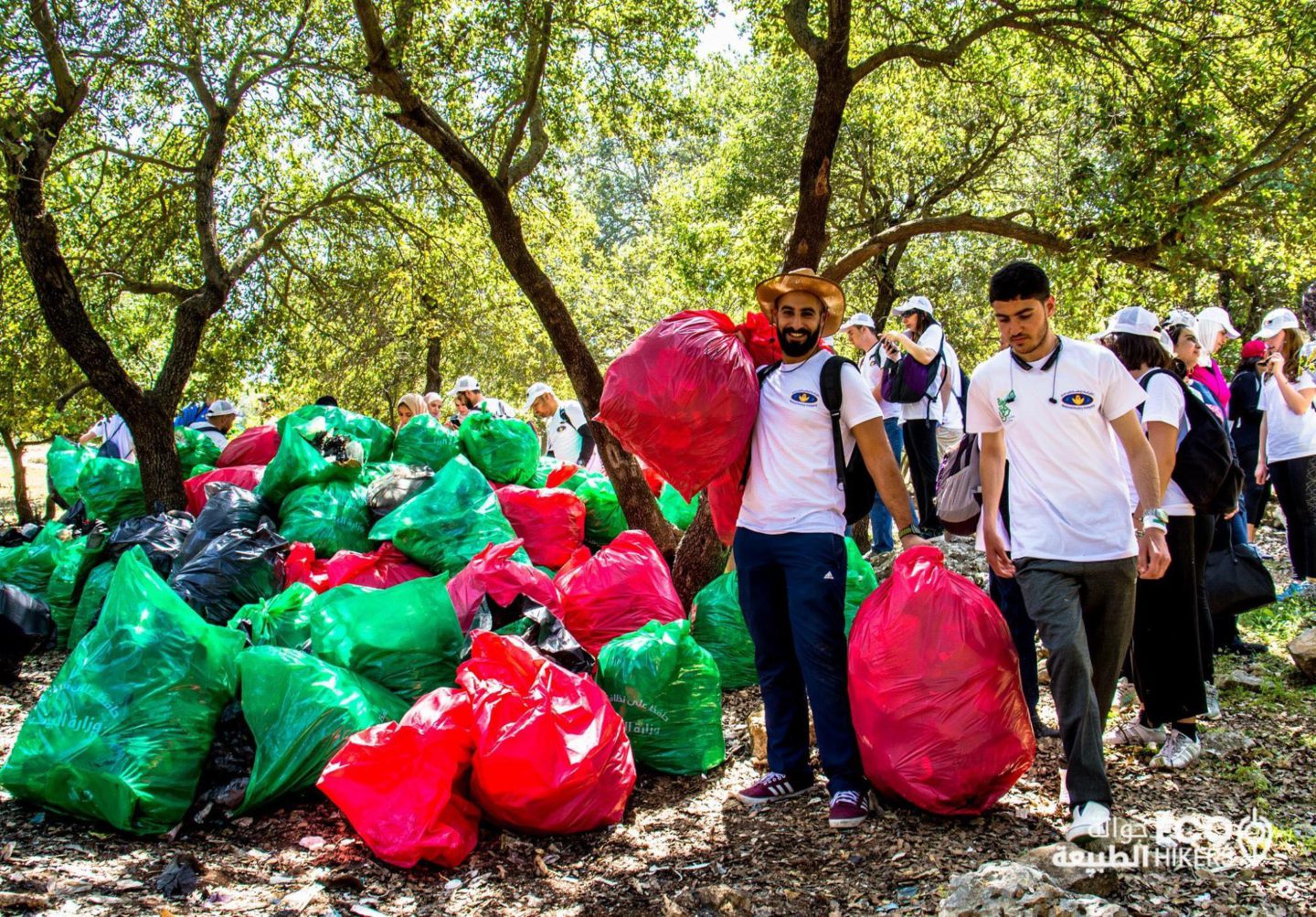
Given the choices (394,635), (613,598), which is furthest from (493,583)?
(613,598)

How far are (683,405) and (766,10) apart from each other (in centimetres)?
517

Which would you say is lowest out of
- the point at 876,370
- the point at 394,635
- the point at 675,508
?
the point at 394,635

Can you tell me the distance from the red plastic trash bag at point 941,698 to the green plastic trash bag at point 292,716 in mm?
1735

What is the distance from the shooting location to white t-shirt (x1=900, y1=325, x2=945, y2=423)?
613 cm

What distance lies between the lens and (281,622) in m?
4.05

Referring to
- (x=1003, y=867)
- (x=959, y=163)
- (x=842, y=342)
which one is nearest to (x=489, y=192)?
(x=1003, y=867)

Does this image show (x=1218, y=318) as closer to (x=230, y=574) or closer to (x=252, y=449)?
(x=230, y=574)

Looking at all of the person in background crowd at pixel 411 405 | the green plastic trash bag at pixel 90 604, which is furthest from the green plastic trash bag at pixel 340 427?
the person in background crowd at pixel 411 405

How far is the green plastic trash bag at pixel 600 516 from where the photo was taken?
6.53 metres

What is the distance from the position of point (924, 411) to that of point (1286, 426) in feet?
6.84

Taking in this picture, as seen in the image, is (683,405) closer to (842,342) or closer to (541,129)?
(541,129)

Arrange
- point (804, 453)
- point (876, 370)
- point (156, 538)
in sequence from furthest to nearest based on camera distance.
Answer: point (876, 370)
point (156, 538)
point (804, 453)

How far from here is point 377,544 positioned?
5598 mm

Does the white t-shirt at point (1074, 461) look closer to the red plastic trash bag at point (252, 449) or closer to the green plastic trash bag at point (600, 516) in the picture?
the green plastic trash bag at point (600, 516)
